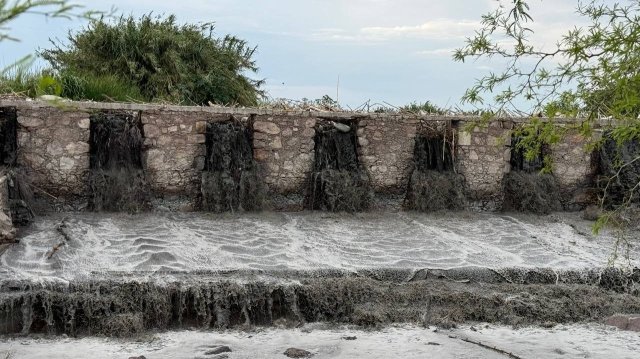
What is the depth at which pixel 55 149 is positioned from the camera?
33.0 ft

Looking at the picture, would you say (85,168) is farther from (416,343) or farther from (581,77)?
(581,77)

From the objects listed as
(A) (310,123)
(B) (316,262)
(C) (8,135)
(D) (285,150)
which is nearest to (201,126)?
(D) (285,150)

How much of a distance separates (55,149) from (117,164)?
2.48ft

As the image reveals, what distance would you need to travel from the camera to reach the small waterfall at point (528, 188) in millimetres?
11422

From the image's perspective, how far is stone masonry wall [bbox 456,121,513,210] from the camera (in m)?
11.4

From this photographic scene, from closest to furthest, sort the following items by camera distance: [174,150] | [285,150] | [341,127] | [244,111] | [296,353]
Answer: [296,353]
[174,150]
[244,111]
[285,150]
[341,127]

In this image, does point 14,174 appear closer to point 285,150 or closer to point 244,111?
point 244,111

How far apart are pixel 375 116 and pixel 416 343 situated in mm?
4861

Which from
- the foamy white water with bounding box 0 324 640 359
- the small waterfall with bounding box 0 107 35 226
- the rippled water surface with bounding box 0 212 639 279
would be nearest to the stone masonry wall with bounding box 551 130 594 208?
the rippled water surface with bounding box 0 212 639 279

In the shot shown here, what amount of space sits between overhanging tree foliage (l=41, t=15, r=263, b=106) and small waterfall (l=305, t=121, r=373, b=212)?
6.88m

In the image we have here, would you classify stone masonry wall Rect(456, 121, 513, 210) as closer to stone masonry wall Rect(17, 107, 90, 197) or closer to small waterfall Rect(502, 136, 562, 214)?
small waterfall Rect(502, 136, 562, 214)

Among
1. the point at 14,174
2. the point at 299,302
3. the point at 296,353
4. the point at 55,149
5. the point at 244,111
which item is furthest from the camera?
the point at 244,111

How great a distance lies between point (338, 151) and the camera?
36.2ft

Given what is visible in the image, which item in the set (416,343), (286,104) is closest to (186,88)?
(286,104)
